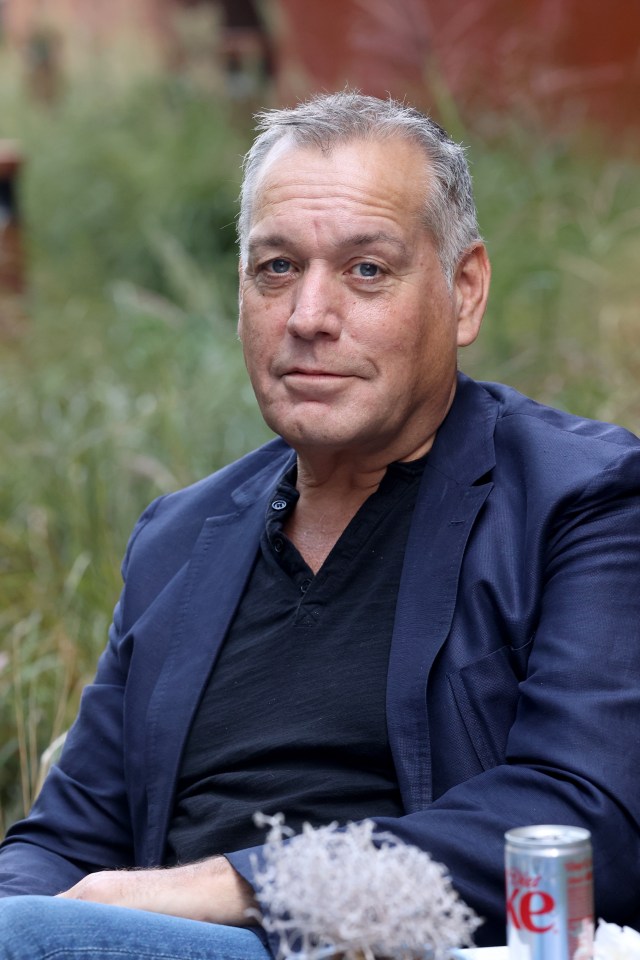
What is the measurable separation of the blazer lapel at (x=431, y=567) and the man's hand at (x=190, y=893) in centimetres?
34

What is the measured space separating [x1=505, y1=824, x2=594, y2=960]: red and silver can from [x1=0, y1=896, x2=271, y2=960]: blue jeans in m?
0.62

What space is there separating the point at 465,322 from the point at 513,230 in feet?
9.29

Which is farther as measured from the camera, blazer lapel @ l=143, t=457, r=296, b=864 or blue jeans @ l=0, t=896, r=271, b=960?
blazer lapel @ l=143, t=457, r=296, b=864

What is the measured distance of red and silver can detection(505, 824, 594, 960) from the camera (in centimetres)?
146

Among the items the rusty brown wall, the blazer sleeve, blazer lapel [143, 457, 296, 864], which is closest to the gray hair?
blazer lapel [143, 457, 296, 864]

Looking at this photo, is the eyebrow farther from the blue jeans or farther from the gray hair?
the blue jeans

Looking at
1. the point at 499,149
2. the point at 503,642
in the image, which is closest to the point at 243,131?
the point at 499,149

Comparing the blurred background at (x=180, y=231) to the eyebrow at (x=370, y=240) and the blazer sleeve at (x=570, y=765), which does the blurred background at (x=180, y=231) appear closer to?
the eyebrow at (x=370, y=240)

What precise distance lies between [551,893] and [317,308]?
1.32 metres

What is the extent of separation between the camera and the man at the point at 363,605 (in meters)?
2.10

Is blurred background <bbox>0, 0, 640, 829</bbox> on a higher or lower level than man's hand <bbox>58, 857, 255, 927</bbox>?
higher

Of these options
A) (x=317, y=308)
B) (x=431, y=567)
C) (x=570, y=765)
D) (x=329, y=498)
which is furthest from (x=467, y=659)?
(x=317, y=308)

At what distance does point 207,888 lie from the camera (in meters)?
2.07

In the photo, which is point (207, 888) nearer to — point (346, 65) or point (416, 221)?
point (416, 221)
